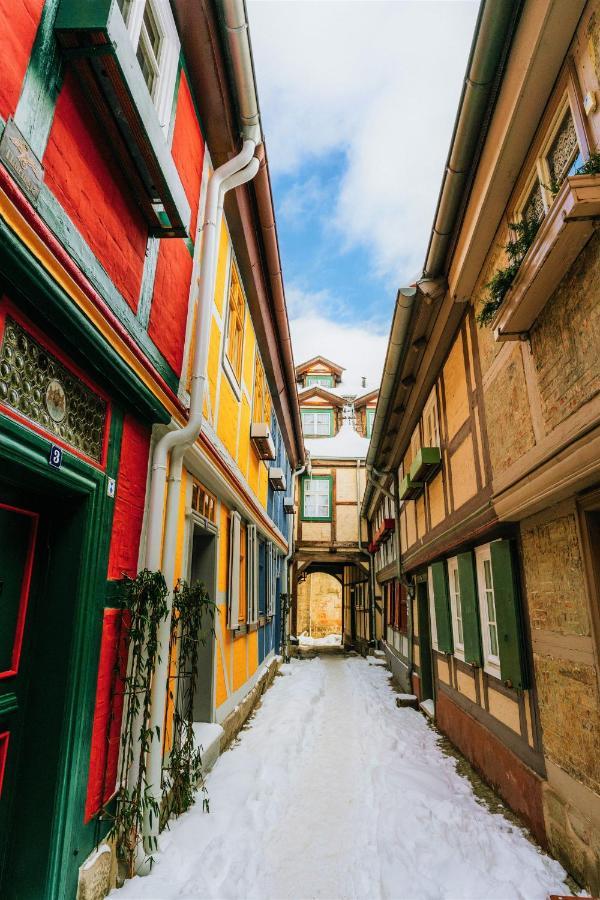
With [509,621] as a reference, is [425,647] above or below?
below

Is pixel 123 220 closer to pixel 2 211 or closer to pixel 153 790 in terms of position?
pixel 2 211

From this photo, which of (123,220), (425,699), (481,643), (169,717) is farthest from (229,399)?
(425,699)

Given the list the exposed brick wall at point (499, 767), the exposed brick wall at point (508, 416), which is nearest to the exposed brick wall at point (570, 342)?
the exposed brick wall at point (508, 416)

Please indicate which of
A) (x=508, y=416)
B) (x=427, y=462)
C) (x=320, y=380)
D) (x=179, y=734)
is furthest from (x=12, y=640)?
(x=320, y=380)

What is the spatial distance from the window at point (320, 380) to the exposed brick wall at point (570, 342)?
16497 millimetres

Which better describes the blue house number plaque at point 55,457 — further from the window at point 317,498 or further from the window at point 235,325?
the window at point 317,498

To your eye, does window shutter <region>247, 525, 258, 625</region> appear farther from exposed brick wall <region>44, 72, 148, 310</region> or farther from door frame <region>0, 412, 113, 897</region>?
exposed brick wall <region>44, 72, 148, 310</region>

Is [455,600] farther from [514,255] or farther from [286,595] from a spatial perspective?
[286,595]

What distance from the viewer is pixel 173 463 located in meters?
3.60

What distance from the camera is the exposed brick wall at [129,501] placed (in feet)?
9.36

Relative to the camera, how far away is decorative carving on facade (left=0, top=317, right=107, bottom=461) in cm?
194

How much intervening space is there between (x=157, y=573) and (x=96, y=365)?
4.29ft

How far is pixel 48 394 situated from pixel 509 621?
135 inches

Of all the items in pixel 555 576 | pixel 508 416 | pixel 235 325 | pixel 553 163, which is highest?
pixel 235 325
